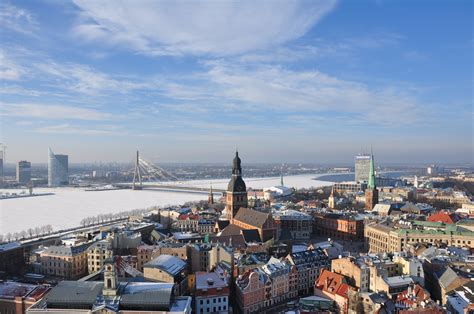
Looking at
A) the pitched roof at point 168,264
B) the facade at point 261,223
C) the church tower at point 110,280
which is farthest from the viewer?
the facade at point 261,223

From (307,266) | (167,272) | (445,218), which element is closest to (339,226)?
(445,218)

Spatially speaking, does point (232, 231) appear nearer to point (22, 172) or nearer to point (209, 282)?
point (209, 282)

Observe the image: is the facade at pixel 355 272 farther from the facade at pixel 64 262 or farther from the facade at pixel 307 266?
the facade at pixel 64 262

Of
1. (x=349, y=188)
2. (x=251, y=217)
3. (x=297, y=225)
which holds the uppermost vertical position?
(x=251, y=217)

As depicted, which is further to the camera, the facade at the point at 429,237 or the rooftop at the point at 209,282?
the facade at the point at 429,237

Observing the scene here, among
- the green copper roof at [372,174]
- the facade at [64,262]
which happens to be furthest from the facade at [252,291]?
the green copper roof at [372,174]

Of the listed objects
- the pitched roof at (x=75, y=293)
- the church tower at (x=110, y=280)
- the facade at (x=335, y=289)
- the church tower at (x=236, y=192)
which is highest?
the church tower at (x=236, y=192)

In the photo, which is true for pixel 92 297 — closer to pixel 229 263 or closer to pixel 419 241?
pixel 229 263
